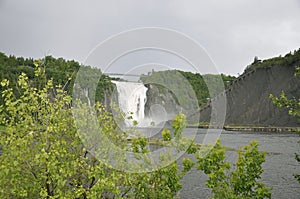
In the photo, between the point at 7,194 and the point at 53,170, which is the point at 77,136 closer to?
the point at 53,170

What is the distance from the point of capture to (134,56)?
6.54 m

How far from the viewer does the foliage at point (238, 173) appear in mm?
6883

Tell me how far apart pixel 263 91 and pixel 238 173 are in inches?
3321

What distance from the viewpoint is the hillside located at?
7726cm

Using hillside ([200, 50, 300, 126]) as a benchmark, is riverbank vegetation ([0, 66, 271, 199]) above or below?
below

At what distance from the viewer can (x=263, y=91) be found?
87.1 meters

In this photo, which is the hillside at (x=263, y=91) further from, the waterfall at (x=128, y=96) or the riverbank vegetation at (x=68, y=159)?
the riverbank vegetation at (x=68, y=159)

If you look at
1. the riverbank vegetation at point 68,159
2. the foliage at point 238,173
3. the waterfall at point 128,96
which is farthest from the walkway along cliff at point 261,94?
the riverbank vegetation at point 68,159

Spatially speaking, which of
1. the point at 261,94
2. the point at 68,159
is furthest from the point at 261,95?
the point at 68,159

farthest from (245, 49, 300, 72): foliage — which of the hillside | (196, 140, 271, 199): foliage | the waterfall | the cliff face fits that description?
(196, 140, 271, 199): foliage

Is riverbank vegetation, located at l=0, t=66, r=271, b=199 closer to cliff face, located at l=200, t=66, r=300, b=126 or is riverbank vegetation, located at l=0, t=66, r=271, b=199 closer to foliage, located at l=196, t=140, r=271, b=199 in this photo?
foliage, located at l=196, t=140, r=271, b=199

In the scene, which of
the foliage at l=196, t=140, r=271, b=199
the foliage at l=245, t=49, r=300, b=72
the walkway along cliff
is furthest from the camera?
the foliage at l=245, t=49, r=300, b=72

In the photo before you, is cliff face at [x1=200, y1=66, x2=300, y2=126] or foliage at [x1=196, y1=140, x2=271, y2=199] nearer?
foliage at [x1=196, y1=140, x2=271, y2=199]

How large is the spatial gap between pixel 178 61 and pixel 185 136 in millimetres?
1607
